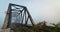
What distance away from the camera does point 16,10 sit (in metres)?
13.6

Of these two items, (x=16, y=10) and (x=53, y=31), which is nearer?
(x=53, y=31)

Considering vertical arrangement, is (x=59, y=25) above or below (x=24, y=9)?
below

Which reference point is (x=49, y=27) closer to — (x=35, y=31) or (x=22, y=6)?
(x=35, y=31)

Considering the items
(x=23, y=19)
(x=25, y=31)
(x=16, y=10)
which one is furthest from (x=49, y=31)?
(x=16, y=10)

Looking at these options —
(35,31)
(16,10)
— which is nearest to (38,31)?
(35,31)

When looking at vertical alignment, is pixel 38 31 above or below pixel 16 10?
below

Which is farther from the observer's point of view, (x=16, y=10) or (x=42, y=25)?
(x=16, y=10)

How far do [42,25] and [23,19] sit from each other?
489 centimetres

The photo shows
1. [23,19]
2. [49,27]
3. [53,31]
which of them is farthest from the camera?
[23,19]

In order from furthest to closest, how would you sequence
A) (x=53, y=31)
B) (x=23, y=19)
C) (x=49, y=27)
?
(x=23, y=19), (x=49, y=27), (x=53, y=31)

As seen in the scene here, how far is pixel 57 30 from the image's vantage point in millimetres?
7785

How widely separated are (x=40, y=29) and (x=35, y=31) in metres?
0.25

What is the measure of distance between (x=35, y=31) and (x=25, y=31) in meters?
0.43

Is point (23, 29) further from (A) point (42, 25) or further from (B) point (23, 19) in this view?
(B) point (23, 19)
